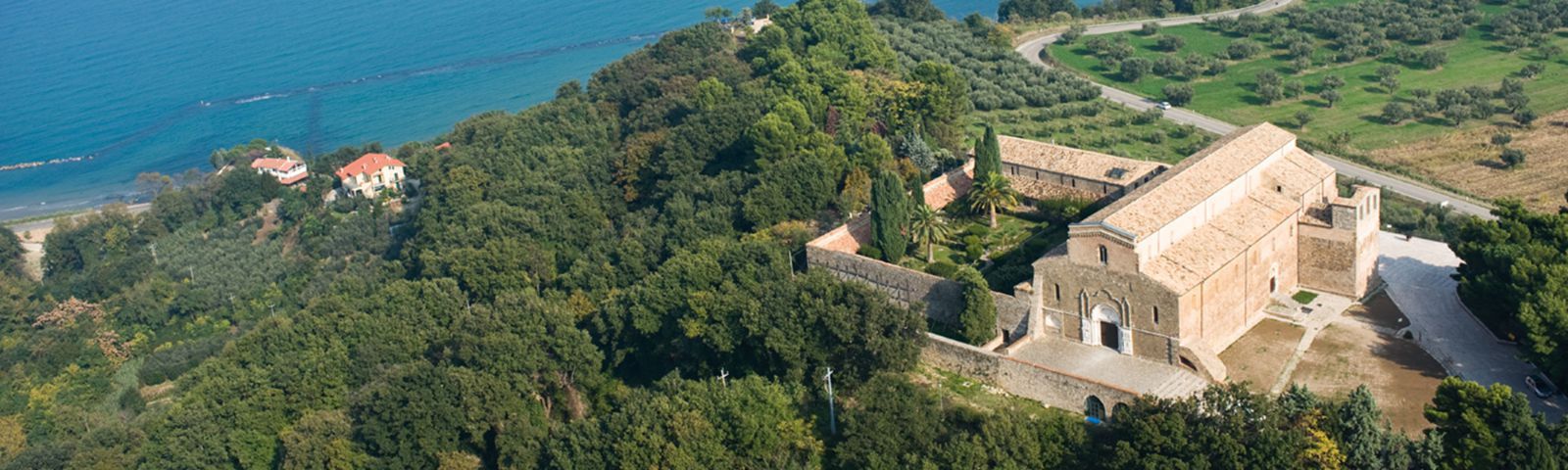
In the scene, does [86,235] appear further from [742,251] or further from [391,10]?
[391,10]

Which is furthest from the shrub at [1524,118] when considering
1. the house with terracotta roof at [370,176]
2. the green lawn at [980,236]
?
the house with terracotta roof at [370,176]

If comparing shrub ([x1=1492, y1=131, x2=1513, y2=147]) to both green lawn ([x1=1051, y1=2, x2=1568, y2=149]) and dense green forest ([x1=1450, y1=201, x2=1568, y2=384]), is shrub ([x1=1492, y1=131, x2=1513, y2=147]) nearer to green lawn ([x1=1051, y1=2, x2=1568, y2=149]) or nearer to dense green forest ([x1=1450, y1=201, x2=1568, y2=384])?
green lawn ([x1=1051, y1=2, x2=1568, y2=149])

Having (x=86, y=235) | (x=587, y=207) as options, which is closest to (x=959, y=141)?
(x=587, y=207)

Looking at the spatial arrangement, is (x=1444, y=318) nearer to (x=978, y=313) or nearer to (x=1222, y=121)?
(x=978, y=313)

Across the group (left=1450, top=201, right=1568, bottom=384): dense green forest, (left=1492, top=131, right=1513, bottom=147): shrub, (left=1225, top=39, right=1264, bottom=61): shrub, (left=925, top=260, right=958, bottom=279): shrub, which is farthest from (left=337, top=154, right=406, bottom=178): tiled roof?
(left=1450, top=201, right=1568, bottom=384): dense green forest

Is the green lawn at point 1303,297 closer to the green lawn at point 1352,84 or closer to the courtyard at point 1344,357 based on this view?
the courtyard at point 1344,357

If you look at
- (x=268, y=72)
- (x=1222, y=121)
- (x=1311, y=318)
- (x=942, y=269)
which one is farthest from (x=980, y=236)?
(x=268, y=72)
